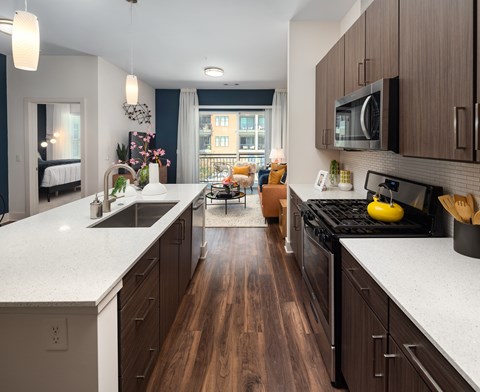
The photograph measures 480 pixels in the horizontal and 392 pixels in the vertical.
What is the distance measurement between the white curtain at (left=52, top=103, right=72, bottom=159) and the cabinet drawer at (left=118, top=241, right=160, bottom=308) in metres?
9.83

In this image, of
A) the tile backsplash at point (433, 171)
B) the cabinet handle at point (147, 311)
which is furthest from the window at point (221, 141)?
the cabinet handle at point (147, 311)

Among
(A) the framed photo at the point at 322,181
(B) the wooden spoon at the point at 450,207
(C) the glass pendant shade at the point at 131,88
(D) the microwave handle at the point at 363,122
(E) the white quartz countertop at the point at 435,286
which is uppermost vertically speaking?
(C) the glass pendant shade at the point at 131,88

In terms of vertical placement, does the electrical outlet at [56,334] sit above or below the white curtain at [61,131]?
below

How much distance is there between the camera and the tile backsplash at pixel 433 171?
1.61 metres

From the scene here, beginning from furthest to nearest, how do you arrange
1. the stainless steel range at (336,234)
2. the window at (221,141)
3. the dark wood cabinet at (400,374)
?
the window at (221,141)
the stainless steel range at (336,234)
the dark wood cabinet at (400,374)

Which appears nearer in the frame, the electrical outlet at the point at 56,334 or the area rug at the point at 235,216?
the electrical outlet at the point at 56,334

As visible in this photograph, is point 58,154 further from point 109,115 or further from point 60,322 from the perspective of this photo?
point 60,322

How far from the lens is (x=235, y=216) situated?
6.40 metres

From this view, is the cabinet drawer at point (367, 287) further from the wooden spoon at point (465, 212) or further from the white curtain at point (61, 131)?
the white curtain at point (61, 131)

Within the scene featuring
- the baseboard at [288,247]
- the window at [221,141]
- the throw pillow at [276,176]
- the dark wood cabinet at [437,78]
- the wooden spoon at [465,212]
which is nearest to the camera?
the dark wood cabinet at [437,78]

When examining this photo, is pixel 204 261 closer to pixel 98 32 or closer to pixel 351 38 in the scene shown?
pixel 351 38

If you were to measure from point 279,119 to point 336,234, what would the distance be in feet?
24.1

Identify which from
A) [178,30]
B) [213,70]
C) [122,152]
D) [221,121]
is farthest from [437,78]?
[221,121]

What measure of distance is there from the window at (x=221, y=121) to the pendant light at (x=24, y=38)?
788 centimetres
